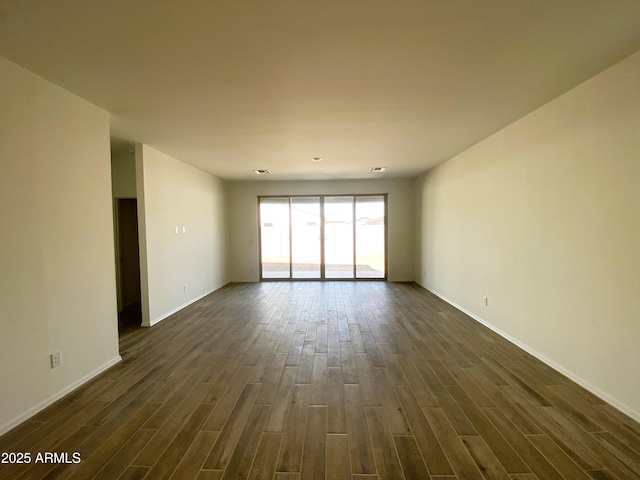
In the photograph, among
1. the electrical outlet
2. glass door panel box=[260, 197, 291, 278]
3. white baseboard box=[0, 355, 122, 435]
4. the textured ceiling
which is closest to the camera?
the textured ceiling

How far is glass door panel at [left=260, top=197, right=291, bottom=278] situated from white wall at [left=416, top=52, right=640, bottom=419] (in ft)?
15.5

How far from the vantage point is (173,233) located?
486cm

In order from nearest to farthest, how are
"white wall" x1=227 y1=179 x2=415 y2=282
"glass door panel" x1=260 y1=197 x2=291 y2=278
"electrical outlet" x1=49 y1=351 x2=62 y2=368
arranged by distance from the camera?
1. "electrical outlet" x1=49 y1=351 x2=62 y2=368
2. "white wall" x1=227 y1=179 x2=415 y2=282
3. "glass door panel" x1=260 y1=197 x2=291 y2=278

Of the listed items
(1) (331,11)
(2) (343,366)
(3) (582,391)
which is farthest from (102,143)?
(3) (582,391)

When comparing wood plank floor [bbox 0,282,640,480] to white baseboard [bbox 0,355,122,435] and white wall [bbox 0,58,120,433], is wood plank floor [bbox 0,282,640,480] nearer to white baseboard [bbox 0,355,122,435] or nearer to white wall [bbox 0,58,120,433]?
white baseboard [bbox 0,355,122,435]

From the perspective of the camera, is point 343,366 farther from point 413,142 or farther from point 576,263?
point 413,142

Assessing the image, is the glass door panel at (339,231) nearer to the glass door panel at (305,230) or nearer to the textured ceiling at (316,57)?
the glass door panel at (305,230)

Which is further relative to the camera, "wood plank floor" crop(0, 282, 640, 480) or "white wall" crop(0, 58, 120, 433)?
"white wall" crop(0, 58, 120, 433)

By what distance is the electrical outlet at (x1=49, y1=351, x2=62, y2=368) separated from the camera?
2.34 metres

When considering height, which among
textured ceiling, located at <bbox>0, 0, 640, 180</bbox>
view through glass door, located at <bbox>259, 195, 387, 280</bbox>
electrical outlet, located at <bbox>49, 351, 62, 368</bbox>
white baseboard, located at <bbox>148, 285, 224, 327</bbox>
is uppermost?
textured ceiling, located at <bbox>0, 0, 640, 180</bbox>

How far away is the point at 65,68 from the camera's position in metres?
2.14

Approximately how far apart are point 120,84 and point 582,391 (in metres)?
4.65

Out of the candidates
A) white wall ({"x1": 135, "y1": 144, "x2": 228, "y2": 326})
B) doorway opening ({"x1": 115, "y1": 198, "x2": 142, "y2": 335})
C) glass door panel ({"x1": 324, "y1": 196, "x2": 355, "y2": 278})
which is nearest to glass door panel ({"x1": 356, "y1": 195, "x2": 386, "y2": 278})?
glass door panel ({"x1": 324, "y1": 196, "x2": 355, "y2": 278})

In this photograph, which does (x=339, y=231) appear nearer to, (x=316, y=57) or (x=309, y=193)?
(x=309, y=193)
